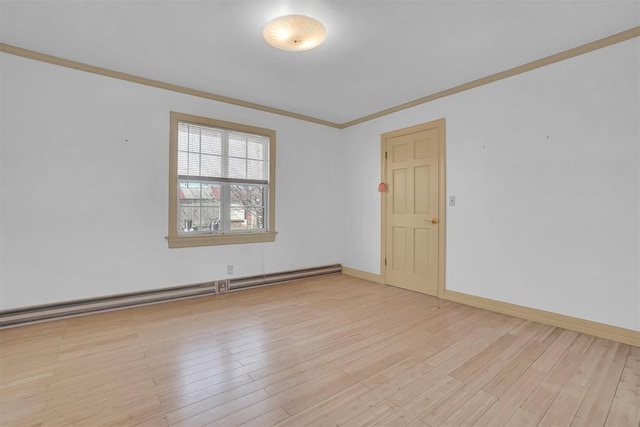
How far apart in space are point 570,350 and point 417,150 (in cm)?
278

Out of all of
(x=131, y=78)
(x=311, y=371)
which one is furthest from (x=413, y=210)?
(x=131, y=78)

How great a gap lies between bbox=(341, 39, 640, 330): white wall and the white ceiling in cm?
34

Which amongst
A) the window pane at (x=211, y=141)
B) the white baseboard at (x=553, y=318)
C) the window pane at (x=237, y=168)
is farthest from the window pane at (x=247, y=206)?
the white baseboard at (x=553, y=318)

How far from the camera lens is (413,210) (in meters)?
4.25

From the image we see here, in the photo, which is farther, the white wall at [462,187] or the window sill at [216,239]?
the window sill at [216,239]

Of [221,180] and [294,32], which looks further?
[221,180]

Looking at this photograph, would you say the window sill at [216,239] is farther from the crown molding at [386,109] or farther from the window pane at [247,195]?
the crown molding at [386,109]

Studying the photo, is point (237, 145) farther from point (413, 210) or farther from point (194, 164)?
point (413, 210)

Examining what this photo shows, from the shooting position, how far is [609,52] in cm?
266

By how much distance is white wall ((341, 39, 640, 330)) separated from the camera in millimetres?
2590

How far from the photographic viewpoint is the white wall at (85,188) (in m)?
2.86

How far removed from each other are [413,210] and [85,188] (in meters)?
4.05

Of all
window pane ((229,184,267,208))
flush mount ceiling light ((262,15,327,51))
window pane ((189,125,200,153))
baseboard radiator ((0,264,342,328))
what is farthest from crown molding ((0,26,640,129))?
baseboard radiator ((0,264,342,328))

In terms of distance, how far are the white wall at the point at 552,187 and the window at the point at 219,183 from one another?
255 cm
